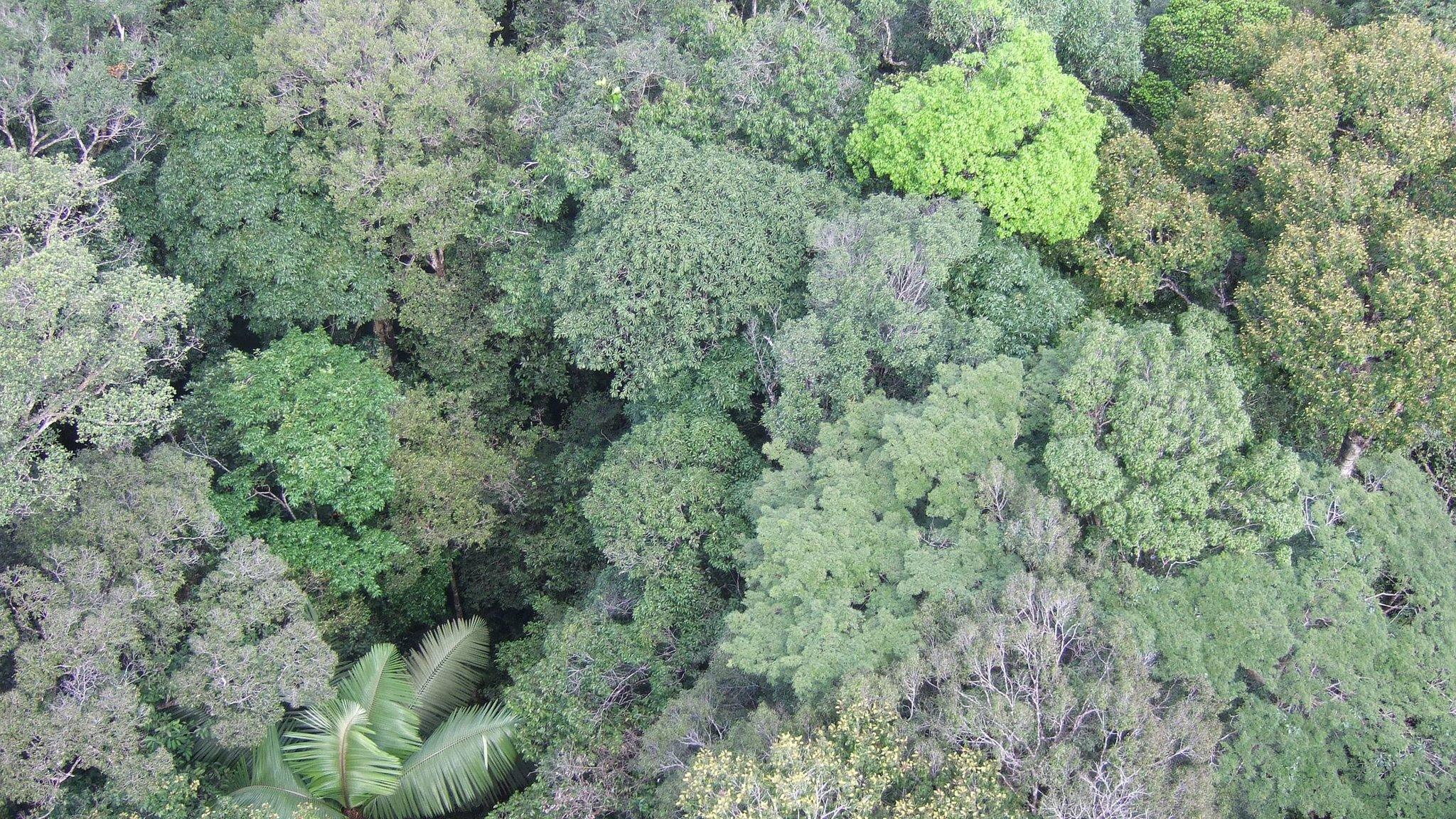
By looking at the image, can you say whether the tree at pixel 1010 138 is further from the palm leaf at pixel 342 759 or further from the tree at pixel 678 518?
the palm leaf at pixel 342 759

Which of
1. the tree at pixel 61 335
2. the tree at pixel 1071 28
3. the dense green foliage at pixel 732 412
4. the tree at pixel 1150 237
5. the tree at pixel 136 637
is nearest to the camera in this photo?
the tree at pixel 136 637

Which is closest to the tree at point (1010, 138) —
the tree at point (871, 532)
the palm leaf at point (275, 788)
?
the tree at point (871, 532)

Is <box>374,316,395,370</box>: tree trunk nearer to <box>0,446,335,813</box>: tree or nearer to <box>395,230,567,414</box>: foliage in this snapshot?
<box>395,230,567,414</box>: foliage

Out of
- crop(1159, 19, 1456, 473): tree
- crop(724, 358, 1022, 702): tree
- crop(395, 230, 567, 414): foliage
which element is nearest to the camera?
crop(724, 358, 1022, 702): tree

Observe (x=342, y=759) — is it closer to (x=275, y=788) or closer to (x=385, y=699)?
(x=275, y=788)

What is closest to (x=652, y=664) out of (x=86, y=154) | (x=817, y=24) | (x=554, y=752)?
(x=554, y=752)

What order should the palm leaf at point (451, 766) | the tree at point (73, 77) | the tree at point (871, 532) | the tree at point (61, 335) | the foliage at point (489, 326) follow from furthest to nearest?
1. the foliage at point (489, 326)
2. the tree at point (73, 77)
3. the palm leaf at point (451, 766)
4. the tree at point (61, 335)
5. the tree at point (871, 532)

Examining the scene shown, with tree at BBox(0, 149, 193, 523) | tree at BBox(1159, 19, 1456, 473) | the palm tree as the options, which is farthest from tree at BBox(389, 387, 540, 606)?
tree at BBox(1159, 19, 1456, 473)
